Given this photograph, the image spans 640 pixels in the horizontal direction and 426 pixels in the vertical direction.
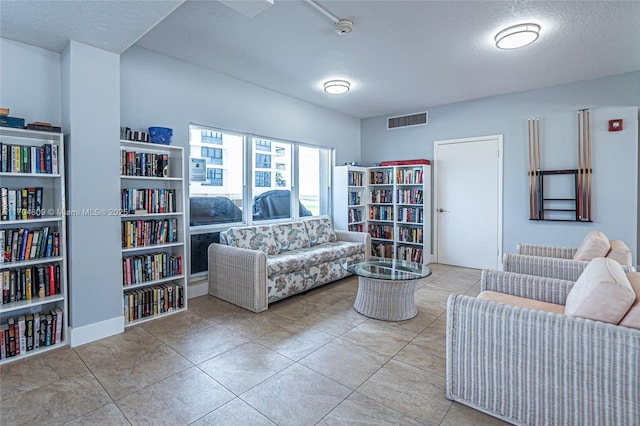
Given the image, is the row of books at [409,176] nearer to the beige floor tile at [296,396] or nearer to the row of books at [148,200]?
the row of books at [148,200]

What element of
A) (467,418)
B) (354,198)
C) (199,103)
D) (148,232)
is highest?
(199,103)

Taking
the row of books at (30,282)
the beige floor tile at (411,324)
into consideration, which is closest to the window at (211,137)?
the row of books at (30,282)

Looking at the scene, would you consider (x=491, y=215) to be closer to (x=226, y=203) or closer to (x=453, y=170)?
(x=453, y=170)

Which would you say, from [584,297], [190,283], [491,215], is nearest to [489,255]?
[491,215]

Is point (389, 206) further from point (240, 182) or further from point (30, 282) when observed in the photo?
point (30, 282)

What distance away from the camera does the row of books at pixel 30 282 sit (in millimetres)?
2355

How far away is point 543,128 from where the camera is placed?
14.4ft

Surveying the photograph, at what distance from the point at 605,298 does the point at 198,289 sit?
356 cm

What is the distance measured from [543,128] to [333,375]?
14.3ft

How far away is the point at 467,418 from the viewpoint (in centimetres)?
173

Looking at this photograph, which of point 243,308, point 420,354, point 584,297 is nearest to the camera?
point 584,297

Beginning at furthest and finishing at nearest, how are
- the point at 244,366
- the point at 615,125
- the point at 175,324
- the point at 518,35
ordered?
1. the point at 615,125
2. the point at 175,324
3. the point at 518,35
4. the point at 244,366

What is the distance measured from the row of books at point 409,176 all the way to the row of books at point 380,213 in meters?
0.54

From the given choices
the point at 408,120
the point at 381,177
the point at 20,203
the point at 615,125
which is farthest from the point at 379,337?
the point at 408,120
